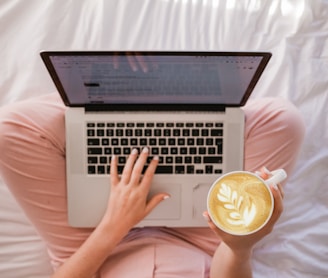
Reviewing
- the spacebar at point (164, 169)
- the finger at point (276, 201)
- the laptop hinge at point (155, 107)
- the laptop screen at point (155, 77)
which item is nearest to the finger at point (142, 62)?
the laptop screen at point (155, 77)

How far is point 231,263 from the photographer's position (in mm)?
922

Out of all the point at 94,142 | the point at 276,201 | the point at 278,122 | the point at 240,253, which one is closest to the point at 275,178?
the point at 276,201

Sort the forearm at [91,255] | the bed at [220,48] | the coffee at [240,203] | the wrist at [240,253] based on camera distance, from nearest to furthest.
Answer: the coffee at [240,203]
the wrist at [240,253]
the forearm at [91,255]
the bed at [220,48]

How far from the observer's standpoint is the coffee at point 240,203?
752mm

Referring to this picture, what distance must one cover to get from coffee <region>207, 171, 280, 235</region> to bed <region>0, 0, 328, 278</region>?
16.3 inches

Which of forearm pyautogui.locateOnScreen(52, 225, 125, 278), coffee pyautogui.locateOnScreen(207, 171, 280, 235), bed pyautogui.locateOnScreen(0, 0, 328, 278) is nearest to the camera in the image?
coffee pyautogui.locateOnScreen(207, 171, 280, 235)

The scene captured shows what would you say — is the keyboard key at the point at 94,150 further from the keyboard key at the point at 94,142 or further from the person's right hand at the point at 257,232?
the person's right hand at the point at 257,232

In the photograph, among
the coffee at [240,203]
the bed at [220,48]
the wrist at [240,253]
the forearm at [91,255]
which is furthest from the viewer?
the bed at [220,48]

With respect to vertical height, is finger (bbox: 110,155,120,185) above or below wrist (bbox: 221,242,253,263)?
above

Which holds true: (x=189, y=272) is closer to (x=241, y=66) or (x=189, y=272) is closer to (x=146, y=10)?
(x=241, y=66)

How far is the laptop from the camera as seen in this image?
0.96m

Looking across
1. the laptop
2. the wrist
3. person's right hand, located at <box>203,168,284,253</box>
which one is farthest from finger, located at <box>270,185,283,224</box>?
the laptop

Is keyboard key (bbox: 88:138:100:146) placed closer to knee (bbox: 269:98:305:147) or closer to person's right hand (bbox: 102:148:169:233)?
person's right hand (bbox: 102:148:169:233)

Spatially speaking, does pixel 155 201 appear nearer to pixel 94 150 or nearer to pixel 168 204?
pixel 168 204
